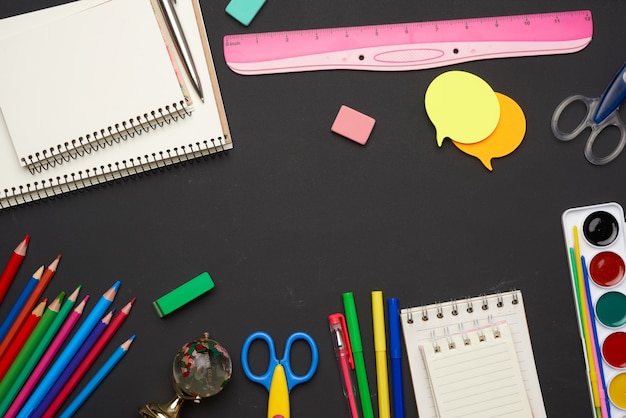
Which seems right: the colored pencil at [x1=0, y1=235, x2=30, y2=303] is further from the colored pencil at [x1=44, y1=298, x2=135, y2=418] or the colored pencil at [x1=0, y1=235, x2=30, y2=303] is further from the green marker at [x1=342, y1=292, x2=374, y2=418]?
the green marker at [x1=342, y1=292, x2=374, y2=418]

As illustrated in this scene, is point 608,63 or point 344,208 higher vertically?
point 608,63

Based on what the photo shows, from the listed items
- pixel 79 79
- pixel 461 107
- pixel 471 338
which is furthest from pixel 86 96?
pixel 471 338

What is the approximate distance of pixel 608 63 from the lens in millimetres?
1315

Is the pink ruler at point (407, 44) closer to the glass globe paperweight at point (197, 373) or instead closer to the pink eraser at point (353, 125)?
the pink eraser at point (353, 125)

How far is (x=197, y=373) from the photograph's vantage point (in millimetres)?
1143

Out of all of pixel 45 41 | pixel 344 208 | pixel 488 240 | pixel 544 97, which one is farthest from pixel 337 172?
pixel 45 41

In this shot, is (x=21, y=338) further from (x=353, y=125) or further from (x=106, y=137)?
(x=353, y=125)

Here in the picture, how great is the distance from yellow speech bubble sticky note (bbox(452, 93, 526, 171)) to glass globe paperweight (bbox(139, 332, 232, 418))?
557 mm

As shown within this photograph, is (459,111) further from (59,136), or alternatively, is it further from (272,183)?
(59,136)

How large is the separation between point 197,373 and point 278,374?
139 mm

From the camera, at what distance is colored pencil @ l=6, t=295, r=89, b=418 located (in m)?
1.18

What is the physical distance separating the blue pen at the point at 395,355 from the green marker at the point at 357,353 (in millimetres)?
44

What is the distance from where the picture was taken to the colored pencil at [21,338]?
118cm

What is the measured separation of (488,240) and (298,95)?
427mm
